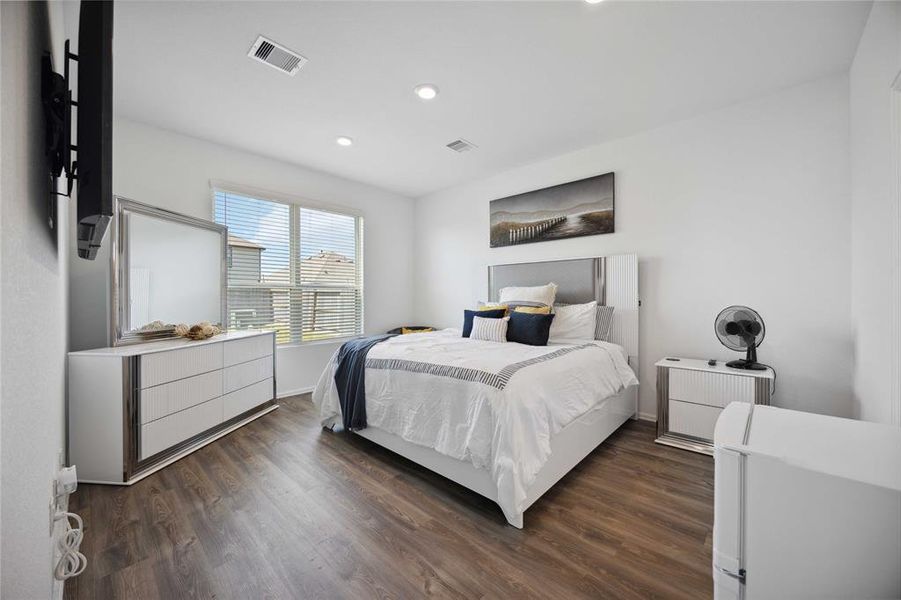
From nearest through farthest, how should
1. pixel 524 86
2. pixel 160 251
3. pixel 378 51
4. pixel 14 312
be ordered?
pixel 14 312 → pixel 378 51 → pixel 524 86 → pixel 160 251

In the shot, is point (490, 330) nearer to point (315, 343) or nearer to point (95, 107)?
point (315, 343)

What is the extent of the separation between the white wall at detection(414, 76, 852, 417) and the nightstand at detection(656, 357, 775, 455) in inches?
15.3

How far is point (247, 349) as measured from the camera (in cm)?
316

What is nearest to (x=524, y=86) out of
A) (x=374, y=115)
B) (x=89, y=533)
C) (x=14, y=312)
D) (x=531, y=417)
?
(x=374, y=115)

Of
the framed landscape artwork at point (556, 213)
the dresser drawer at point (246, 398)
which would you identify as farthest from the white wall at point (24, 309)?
the framed landscape artwork at point (556, 213)

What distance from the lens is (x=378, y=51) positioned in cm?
217

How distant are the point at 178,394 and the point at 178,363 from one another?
22 centimetres

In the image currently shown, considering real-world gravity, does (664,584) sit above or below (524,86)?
below

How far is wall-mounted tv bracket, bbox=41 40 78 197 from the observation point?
0.96 metres

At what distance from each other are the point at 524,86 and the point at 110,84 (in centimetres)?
239

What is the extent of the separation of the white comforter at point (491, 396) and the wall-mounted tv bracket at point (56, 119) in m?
1.73

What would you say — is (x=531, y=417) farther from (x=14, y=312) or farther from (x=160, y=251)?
(x=160, y=251)

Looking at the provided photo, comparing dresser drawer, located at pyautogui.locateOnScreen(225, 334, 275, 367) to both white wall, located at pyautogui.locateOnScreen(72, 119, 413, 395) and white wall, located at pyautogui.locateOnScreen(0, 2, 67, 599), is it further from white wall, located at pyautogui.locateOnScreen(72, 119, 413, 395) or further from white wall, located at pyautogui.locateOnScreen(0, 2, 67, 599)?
white wall, located at pyautogui.locateOnScreen(0, 2, 67, 599)

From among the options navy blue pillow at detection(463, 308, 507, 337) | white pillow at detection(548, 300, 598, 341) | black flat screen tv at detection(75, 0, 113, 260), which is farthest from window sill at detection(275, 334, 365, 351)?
black flat screen tv at detection(75, 0, 113, 260)
